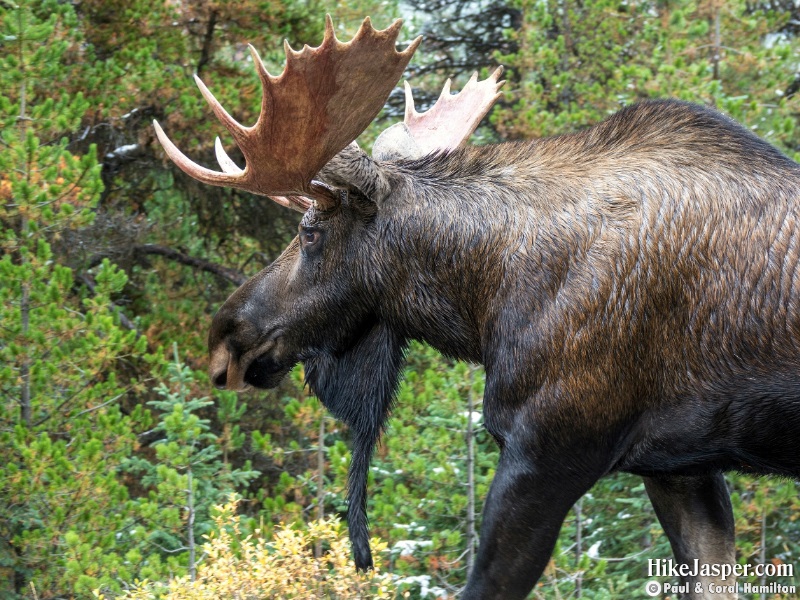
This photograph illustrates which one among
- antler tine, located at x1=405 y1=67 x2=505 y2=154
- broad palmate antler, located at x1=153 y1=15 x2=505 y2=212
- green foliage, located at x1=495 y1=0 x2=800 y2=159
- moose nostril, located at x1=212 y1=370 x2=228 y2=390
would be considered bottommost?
moose nostril, located at x1=212 y1=370 x2=228 y2=390

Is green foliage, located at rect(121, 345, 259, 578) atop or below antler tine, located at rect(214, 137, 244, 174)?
below

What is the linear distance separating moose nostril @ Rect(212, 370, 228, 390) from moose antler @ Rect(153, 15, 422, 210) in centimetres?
78

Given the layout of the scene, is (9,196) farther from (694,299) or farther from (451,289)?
(694,299)

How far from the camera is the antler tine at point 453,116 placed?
432 centimetres

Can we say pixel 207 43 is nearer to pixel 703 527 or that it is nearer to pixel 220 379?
pixel 220 379

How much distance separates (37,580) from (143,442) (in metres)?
2.56

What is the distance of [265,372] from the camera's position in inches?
154

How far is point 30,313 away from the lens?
16.1 feet

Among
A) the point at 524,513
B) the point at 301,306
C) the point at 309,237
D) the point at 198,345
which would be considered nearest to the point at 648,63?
the point at 198,345

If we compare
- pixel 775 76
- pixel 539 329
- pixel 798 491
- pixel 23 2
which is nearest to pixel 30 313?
pixel 23 2

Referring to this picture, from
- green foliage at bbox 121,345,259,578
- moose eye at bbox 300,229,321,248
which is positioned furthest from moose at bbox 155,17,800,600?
green foliage at bbox 121,345,259,578

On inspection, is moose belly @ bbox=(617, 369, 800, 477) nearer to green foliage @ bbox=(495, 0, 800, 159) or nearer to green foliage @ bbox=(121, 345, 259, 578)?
green foliage @ bbox=(121, 345, 259, 578)

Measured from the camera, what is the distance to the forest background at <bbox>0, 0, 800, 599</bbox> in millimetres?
4828

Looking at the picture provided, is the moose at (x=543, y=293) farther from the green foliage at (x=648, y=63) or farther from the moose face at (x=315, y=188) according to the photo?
the green foliage at (x=648, y=63)
